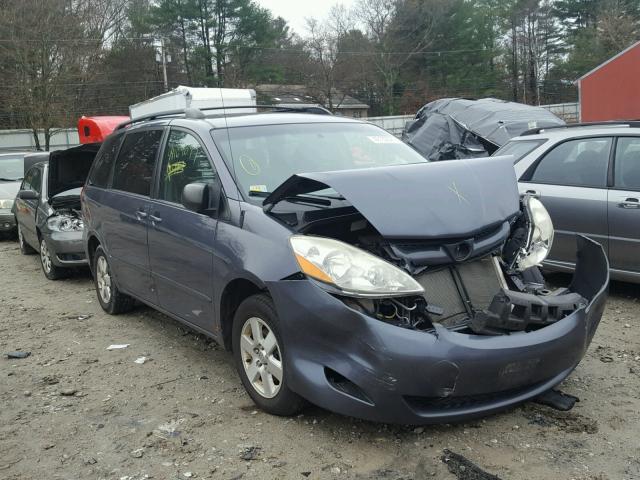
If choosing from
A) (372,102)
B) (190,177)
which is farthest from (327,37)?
(190,177)

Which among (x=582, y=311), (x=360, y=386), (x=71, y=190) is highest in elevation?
(x=71, y=190)

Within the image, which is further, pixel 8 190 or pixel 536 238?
pixel 8 190

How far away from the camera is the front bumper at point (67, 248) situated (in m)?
7.58

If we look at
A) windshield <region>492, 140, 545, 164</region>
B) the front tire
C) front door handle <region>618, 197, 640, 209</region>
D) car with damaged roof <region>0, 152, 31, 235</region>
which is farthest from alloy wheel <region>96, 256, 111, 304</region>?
car with damaged roof <region>0, 152, 31, 235</region>

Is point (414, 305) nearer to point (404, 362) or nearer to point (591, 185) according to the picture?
point (404, 362)

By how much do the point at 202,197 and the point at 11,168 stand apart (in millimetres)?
11667

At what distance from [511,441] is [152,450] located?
1859 millimetres

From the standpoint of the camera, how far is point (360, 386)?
2918 mm

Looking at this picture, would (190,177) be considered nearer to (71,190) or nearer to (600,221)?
(600,221)

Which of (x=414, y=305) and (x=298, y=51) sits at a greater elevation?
(x=298, y=51)

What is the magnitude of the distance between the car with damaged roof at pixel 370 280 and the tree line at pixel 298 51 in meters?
28.8

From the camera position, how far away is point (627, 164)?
18.4 feet

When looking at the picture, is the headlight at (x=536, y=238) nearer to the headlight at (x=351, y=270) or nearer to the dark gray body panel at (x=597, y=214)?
the headlight at (x=351, y=270)

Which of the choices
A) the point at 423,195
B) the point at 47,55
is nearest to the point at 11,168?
the point at 423,195
